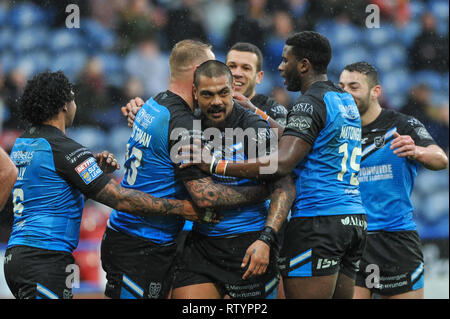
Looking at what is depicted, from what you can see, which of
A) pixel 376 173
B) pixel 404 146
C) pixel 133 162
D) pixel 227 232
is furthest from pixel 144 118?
pixel 376 173

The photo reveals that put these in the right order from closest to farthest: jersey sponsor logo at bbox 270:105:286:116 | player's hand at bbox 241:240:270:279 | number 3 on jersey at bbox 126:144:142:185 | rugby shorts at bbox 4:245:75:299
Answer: player's hand at bbox 241:240:270:279 < rugby shorts at bbox 4:245:75:299 < number 3 on jersey at bbox 126:144:142:185 < jersey sponsor logo at bbox 270:105:286:116

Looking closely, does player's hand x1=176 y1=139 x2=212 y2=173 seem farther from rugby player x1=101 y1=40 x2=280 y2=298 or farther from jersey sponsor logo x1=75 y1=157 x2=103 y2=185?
jersey sponsor logo x1=75 y1=157 x2=103 y2=185

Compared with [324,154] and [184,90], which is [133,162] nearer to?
[184,90]

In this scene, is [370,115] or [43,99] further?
[370,115]

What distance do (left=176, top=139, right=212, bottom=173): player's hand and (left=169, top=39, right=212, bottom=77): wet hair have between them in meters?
0.65

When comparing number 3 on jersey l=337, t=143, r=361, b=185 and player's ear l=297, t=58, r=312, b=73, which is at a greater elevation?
player's ear l=297, t=58, r=312, b=73

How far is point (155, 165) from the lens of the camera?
13.2 ft

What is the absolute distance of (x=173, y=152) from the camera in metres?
3.94

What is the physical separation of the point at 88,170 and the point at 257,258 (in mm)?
1289

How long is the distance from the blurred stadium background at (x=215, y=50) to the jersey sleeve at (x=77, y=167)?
446cm

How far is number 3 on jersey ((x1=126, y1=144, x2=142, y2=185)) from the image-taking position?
4063 mm

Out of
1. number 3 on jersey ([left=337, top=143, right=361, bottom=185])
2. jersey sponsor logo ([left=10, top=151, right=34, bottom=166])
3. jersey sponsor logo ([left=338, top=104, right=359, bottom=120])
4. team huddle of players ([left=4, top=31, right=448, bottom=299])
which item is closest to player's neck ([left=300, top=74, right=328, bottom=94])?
team huddle of players ([left=4, top=31, right=448, bottom=299])

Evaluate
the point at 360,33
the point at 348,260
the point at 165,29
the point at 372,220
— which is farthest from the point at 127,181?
the point at 360,33

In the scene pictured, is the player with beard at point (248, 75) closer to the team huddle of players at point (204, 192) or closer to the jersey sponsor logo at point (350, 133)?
the team huddle of players at point (204, 192)
